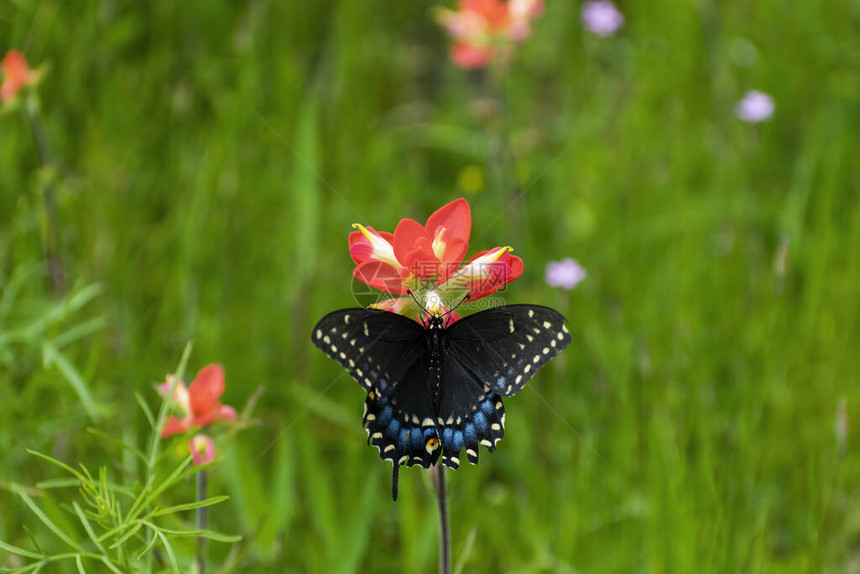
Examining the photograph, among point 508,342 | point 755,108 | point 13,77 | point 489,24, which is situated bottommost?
point 508,342

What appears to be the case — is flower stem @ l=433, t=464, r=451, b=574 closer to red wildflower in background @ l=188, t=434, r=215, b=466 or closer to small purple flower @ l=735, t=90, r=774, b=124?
red wildflower in background @ l=188, t=434, r=215, b=466

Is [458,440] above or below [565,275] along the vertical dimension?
below

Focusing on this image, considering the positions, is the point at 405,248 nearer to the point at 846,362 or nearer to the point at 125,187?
the point at 846,362

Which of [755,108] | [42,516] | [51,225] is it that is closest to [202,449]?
[42,516]

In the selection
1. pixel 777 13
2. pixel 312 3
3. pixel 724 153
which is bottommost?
pixel 724 153

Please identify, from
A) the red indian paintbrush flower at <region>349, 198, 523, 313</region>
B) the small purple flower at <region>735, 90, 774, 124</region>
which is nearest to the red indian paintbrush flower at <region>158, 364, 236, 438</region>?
the red indian paintbrush flower at <region>349, 198, 523, 313</region>

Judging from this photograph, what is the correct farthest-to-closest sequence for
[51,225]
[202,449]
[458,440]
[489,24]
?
[489,24], [51,225], [202,449], [458,440]

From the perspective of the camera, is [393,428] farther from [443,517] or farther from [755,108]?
[755,108]


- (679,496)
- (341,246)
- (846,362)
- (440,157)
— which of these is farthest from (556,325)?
(440,157)
